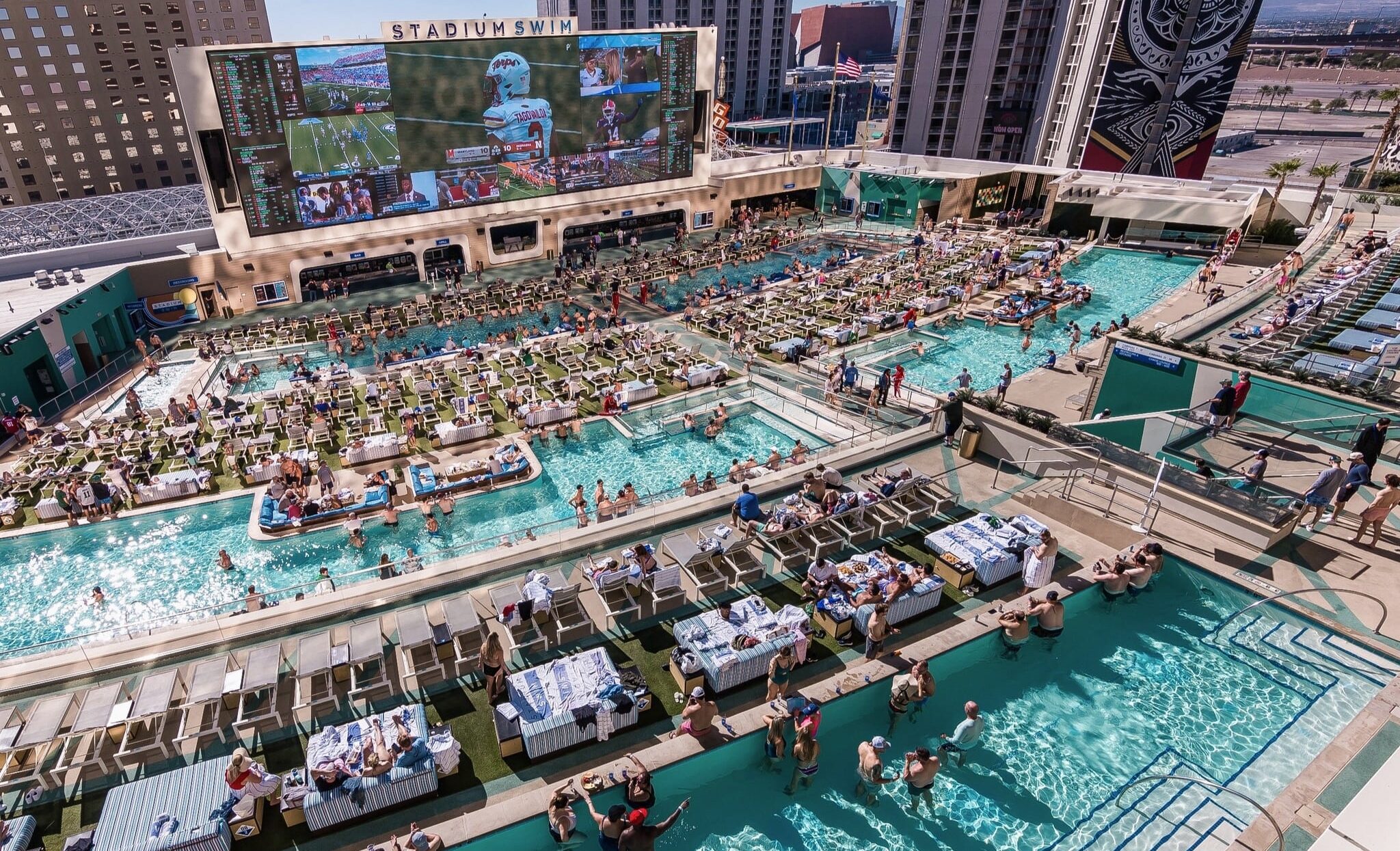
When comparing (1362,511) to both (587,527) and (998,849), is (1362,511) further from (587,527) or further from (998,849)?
(587,527)

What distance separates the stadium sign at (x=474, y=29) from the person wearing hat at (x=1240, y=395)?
31.8 m

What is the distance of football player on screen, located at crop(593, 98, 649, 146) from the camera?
3722 centimetres

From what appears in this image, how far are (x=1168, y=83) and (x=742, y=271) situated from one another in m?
48.1

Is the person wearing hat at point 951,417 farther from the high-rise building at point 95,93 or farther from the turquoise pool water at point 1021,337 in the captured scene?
the high-rise building at point 95,93

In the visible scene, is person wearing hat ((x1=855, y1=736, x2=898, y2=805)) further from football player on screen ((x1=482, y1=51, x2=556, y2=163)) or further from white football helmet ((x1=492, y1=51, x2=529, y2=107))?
white football helmet ((x1=492, y1=51, x2=529, y2=107))

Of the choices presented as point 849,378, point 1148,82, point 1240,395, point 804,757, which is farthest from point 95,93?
point 1148,82

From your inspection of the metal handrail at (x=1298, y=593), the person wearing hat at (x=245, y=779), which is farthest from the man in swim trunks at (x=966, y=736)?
the person wearing hat at (x=245, y=779)

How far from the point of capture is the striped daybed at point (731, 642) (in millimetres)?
10172

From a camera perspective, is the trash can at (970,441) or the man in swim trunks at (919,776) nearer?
the man in swim trunks at (919,776)

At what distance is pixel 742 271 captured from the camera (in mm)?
38219

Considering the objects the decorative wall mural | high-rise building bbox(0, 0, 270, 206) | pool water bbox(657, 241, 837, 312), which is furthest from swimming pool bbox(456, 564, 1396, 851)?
high-rise building bbox(0, 0, 270, 206)

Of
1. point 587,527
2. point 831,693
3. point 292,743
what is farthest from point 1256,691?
point 292,743

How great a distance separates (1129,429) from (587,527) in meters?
12.4

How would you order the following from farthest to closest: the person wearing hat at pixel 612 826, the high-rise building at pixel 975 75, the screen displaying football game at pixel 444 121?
the high-rise building at pixel 975 75, the screen displaying football game at pixel 444 121, the person wearing hat at pixel 612 826
